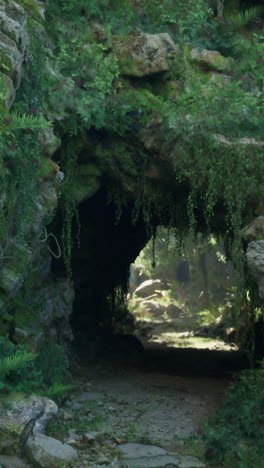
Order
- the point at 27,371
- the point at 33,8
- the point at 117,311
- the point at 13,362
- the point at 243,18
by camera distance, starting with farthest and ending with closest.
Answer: the point at 117,311, the point at 243,18, the point at 33,8, the point at 27,371, the point at 13,362

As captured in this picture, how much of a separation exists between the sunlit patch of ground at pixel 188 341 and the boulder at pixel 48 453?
11379 mm

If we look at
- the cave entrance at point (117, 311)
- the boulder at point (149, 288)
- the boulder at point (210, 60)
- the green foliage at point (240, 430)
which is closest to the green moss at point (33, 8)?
the boulder at point (210, 60)

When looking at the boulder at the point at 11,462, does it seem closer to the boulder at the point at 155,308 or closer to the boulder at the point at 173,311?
the boulder at the point at 155,308

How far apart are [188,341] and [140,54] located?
13263mm

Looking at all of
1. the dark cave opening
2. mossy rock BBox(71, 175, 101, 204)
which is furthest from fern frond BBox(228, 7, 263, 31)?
mossy rock BBox(71, 175, 101, 204)

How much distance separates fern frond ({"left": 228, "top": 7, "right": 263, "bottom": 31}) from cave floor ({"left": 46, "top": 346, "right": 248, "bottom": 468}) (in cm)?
753

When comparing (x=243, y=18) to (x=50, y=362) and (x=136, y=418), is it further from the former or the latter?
(x=136, y=418)

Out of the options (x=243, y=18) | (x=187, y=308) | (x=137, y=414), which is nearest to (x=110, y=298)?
(x=137, y=414)

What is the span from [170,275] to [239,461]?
27.4m

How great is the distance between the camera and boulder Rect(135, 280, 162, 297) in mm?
33094

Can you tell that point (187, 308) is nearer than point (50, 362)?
No

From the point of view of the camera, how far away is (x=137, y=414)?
8.00 metres

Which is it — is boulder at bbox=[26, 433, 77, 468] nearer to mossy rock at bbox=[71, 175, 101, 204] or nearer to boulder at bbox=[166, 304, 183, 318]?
mossy rock at bbox=[71, 175, 101, 204]

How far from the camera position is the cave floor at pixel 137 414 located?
20.4 feet
